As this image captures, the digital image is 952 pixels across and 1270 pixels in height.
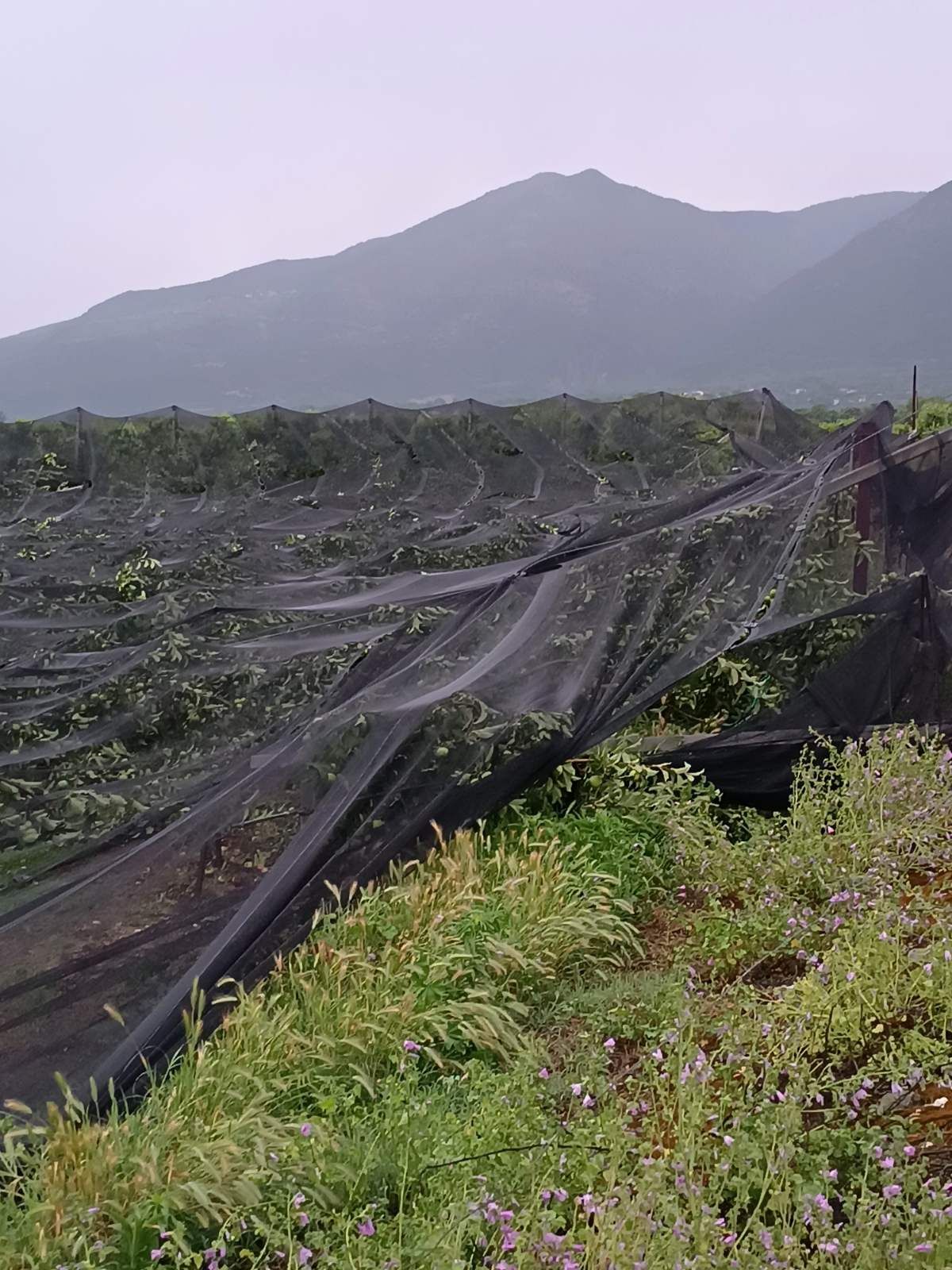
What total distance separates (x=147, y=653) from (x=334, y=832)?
4.59ft

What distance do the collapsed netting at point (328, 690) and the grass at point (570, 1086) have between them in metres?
0.20

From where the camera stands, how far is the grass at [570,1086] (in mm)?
1730

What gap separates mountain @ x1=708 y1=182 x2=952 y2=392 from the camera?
100688 millimetres

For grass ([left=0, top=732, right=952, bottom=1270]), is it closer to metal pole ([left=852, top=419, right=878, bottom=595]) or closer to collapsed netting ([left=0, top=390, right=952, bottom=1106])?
collapsed netting ([left=0, top=390, right=952, bottom=1106])

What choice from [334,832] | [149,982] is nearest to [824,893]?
[334,832]

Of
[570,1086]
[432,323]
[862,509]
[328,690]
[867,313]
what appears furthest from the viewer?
[432,323]

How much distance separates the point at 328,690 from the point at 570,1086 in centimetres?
149

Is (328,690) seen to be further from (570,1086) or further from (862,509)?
(862,509)

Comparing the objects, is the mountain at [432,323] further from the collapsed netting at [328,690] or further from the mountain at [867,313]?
the collapsed netting at [328,690]

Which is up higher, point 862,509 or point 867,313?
point 867,313

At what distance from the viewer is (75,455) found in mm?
12812

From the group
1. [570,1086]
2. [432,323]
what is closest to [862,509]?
[570,1086]

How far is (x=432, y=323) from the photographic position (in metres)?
156

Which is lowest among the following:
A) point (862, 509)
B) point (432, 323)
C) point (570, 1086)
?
point (570, 1086)
